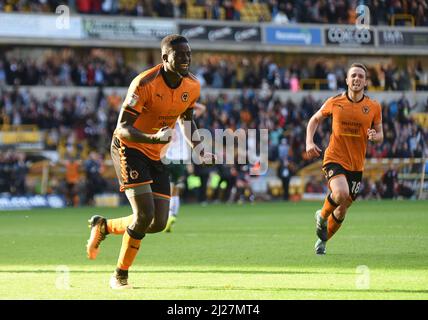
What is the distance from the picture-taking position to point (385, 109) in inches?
1658

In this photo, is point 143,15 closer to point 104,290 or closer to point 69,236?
point 69,236

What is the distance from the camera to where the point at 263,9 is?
155 ft

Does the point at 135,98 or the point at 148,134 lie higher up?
the point at 135,98

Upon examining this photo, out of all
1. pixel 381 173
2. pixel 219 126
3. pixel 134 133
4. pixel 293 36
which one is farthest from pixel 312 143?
pixel 293 36

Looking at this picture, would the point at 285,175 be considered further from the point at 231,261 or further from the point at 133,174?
the point at 133,174

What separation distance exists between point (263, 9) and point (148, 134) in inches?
1501

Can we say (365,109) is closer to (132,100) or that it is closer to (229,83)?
(132,100)

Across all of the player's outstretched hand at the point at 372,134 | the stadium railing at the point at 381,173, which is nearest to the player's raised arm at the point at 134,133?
the player's outstretched hand at the point at 372,134

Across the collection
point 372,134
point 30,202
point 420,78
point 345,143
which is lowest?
point 30,202

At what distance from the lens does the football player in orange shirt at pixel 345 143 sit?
548 inches

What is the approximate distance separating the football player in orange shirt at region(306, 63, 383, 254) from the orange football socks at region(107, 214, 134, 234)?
3774mm

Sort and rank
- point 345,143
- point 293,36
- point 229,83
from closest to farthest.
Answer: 1. point 345,143
2. point 229,83
3. point 293,36

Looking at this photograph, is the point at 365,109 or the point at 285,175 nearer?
the point at 365,109

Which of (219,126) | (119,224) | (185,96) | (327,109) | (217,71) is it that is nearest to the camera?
(185,96)
